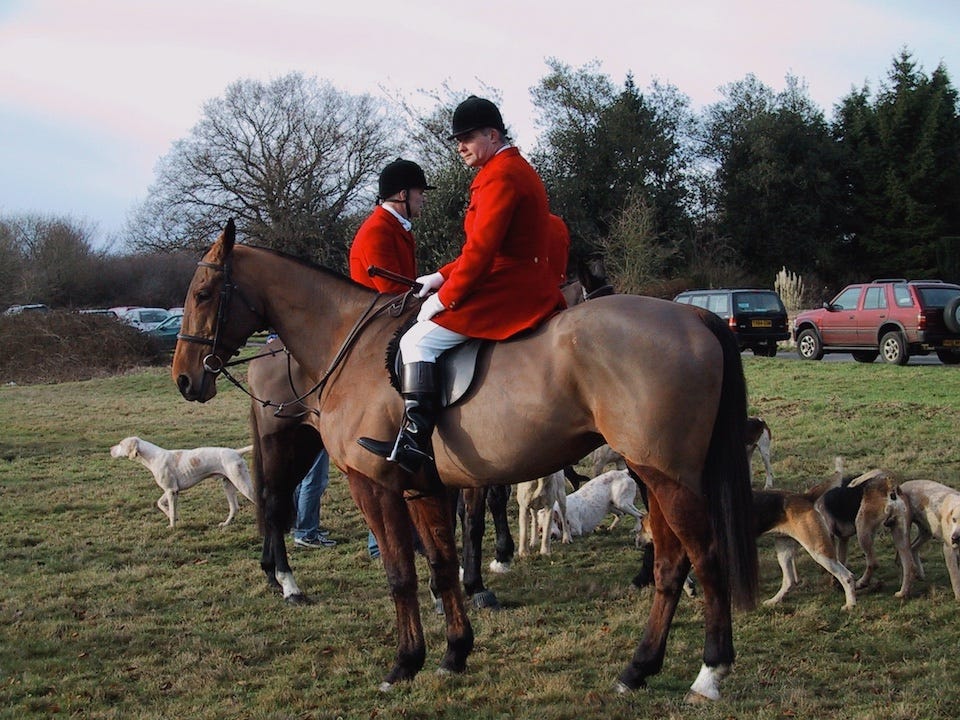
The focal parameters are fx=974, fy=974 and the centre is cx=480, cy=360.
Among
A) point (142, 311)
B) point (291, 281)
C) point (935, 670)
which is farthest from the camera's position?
point (142, 311)

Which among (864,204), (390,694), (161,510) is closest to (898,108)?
(864,204)

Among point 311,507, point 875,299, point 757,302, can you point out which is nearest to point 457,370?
point 311,507

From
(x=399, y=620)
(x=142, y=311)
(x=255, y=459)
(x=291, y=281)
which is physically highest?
(x=142, y=311)

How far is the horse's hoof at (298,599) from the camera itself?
21.3 feet

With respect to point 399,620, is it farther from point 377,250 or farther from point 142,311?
point 142,311

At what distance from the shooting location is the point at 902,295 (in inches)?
822

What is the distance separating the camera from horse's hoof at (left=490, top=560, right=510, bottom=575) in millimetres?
7211

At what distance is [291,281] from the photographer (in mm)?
5555

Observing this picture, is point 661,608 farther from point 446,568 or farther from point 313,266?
point 313,266

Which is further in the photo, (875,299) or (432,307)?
(875,299)

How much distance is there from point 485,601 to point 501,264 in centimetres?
259

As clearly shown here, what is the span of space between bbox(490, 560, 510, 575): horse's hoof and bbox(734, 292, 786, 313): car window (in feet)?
61.3

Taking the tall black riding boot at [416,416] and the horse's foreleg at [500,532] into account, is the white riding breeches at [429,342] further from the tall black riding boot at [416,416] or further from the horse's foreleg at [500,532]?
the horse's foreleg at [500,532]

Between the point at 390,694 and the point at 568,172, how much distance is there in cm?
3845
